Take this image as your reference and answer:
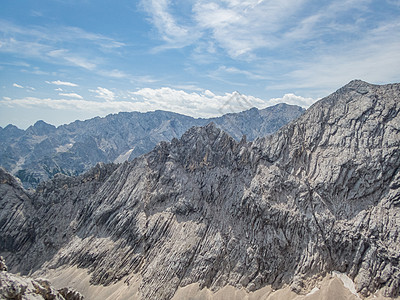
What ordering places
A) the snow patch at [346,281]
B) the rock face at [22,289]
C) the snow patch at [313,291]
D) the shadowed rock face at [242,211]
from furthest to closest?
the shadowed rock face at [242,211]
the snow patch at [313,291]
the snow patch at [346,281]
the rock face at [22,289]

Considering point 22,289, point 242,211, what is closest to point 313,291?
point 242,211

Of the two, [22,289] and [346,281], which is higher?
[22,289]

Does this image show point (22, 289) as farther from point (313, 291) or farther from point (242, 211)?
point (242, 211)

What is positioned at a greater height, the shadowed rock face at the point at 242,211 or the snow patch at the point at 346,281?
the shadowed rock face at the point at 242,211

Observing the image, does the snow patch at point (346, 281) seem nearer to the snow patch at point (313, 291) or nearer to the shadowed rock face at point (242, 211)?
the shadowed rock face at point (242, 211)

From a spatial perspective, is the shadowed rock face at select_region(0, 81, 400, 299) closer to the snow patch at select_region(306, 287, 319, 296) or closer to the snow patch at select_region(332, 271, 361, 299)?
the snow patch at select_region(332, 271, 361, 299)

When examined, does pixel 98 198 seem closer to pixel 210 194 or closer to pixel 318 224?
pixel 210 194

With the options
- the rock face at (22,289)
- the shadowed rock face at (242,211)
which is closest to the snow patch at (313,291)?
the shadowed rock face at (242,211)

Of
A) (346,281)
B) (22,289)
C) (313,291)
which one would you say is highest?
(22,289)
